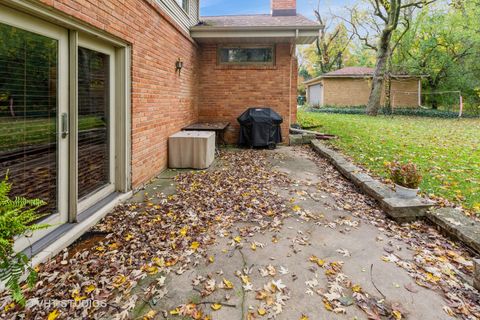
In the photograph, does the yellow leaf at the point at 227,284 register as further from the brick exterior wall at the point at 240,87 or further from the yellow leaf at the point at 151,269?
the brick exterior wall at the point at 240,87

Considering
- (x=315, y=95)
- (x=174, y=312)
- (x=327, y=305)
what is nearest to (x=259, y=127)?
(x=327, y=305)

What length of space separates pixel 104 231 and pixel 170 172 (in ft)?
9.44

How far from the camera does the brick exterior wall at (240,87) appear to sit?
31.0 ft

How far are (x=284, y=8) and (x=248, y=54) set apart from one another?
3148 millimetres

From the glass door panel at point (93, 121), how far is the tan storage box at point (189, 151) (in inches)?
89.4

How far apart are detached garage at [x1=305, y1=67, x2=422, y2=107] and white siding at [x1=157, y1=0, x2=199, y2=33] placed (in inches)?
669

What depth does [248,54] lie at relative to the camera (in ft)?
31.1

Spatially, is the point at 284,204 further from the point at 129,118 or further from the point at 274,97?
the point at 274,97

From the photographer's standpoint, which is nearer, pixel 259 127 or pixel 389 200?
pixel 389 200

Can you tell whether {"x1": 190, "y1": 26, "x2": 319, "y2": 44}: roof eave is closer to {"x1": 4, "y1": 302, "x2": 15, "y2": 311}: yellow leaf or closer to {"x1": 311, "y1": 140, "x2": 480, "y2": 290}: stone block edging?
{"x1": 311, "y1": 140, "x2": 480, "y2": 290}: stone block edging

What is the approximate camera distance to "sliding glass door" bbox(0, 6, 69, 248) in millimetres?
2562

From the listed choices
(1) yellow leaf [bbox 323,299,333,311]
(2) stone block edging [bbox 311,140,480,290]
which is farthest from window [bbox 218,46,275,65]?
(1) yellow leaf [bbox 323,299,333,311]

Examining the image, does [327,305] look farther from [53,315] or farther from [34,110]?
[34,110]

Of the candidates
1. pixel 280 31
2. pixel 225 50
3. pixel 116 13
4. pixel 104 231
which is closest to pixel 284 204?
pixel 104 231
